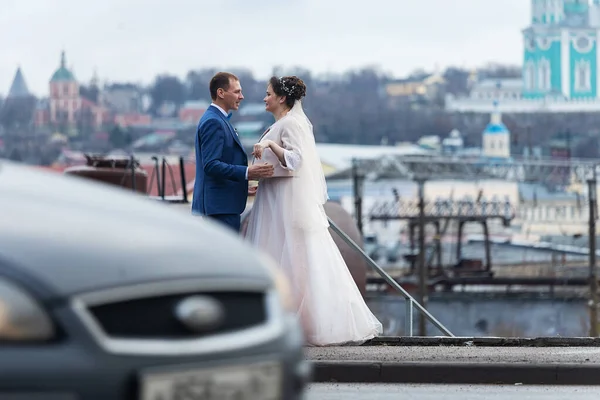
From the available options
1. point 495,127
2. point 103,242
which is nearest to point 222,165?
point 103,242

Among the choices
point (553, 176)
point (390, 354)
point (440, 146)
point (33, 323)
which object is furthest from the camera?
point (440, 146)

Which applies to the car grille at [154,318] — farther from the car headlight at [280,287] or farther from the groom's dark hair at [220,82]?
the groom's dark hair at [220,82]

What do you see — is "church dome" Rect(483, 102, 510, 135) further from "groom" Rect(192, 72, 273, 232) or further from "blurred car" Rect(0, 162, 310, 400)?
"blurred car" Rect(0, 162, 310, 400)

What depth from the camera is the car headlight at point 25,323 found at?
327 cm

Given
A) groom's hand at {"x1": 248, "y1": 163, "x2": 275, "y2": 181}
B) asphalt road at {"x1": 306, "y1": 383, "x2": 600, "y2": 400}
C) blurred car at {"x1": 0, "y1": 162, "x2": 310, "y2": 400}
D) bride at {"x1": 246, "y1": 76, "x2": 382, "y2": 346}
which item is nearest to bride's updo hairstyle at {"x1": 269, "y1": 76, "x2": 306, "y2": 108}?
bride at {"x1": 246, "y1": 76, "x2": 382, "y2": 346}

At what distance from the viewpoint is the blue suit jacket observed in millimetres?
9875

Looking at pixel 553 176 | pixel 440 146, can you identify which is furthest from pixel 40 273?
pixel 440 146

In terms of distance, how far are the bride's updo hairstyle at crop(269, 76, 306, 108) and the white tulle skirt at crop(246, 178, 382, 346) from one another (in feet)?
1.70

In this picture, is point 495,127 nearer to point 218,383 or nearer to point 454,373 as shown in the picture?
point 454,373

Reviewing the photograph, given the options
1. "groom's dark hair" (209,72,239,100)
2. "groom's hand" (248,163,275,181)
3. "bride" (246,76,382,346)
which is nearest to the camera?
"groom's hand" (248,163,275,181)

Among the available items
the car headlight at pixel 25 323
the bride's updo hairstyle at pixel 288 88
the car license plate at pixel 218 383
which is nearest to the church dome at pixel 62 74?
the bride's updo hairstyle at pixel 288 88

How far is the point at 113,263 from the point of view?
3443mm

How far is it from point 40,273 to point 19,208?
0.42 metres

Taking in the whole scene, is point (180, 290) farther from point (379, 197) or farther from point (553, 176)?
point (379, 197)
